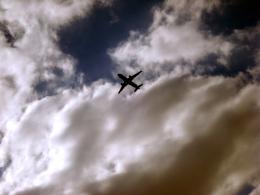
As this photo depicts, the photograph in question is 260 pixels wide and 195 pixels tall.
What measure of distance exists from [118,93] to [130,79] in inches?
297

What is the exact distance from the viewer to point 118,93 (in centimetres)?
11938

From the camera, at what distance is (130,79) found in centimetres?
11869
